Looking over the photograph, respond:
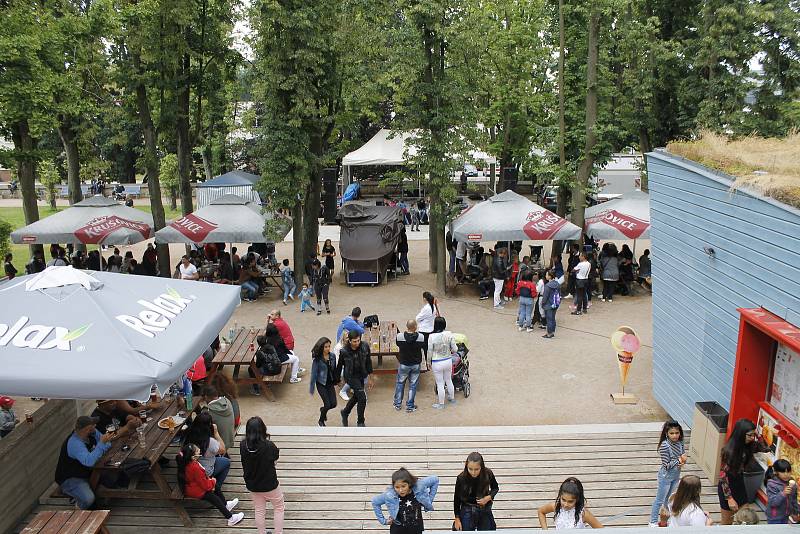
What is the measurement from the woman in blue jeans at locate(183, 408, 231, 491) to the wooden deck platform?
0.37 m

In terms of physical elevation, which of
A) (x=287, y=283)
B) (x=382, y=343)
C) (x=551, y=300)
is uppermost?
(x=551, y=300)

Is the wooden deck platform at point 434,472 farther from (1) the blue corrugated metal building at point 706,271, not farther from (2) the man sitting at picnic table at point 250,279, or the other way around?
(2) the man sitting at picnic table at point 250,279

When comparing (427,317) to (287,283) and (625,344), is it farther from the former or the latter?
(287,283)

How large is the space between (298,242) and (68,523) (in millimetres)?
11596

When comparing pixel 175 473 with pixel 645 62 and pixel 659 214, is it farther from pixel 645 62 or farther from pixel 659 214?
pixel 645 62

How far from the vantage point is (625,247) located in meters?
17.7

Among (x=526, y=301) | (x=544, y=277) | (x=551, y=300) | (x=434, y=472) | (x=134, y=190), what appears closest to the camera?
(x=434, y=472)

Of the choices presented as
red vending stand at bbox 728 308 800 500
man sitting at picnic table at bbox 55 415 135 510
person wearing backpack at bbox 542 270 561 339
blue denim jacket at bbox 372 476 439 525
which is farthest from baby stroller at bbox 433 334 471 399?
man sitting at picnic table at bbox 55 415 135 510

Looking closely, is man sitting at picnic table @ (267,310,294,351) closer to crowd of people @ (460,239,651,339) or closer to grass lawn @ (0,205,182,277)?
crowd of people @ (460,239,651,339)

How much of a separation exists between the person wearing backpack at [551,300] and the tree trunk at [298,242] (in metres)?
6.78

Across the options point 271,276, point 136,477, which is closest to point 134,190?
point 271,276

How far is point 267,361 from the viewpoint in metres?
10.7

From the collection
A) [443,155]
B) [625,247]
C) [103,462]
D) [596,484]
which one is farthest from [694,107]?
[103,462]

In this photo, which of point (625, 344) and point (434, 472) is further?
point (625, 344)
